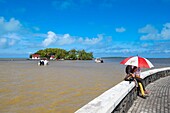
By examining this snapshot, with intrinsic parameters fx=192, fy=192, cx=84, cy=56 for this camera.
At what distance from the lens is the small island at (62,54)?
118312mm

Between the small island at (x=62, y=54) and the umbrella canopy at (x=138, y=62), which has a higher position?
→ the small island at (x=62, y=54)

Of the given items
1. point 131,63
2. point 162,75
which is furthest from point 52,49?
point 131,63

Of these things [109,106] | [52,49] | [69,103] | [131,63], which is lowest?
[69,103]

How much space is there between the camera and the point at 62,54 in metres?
119

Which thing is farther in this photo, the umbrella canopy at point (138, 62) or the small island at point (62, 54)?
the small island at point (62, 54)

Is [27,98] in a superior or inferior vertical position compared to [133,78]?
inferior

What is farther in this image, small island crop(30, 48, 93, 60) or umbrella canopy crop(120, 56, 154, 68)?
small island crop(30, 48, 93, 60)

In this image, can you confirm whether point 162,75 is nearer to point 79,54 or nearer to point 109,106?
point 109,106

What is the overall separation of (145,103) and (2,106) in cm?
581

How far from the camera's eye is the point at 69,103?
8.96 meters

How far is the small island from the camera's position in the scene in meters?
118

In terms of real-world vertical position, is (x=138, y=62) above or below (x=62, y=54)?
below

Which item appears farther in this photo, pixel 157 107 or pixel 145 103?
pixel 145 103

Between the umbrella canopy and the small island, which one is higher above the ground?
the small island
